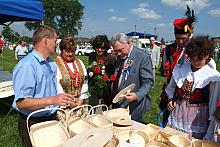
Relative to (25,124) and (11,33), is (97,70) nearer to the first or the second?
(25,124)

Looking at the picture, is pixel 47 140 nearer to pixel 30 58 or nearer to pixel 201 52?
pixel 30 58

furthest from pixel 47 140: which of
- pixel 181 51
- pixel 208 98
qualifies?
pixel 181 51

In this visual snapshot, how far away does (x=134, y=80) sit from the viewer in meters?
2.59

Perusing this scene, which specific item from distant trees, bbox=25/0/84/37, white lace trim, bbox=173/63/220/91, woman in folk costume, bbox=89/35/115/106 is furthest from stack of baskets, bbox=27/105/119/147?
distant trees, bbox=25/0/84/37

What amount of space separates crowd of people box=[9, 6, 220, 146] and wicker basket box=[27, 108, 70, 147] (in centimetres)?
16

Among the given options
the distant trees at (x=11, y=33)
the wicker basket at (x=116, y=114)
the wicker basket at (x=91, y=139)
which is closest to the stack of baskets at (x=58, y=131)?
the wicker basket at (x=91, y=139)

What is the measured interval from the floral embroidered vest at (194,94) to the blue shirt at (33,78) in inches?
43.0

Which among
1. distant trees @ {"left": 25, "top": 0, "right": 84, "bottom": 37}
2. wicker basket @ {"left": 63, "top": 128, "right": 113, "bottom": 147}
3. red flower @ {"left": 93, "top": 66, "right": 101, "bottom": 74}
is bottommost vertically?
wicker basket @ {"left": 63, "top": 128, "right": 113, "bottom": 147}

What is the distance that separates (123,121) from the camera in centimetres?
178

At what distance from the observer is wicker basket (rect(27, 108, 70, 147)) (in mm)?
1423

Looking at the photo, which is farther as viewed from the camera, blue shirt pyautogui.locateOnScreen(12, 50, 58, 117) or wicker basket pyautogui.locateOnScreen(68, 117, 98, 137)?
blue shirt pyautogui.locateOnScreen(12, 50, 58, 117)

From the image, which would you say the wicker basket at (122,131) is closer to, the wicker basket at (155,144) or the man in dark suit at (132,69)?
the wicker basket at (155,144)

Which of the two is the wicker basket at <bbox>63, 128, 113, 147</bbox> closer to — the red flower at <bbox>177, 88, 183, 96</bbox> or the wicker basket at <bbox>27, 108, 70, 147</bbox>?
the wicker basket at <bbox>27, 108, 70, 147</bbox>

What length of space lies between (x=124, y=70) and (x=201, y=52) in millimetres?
942
